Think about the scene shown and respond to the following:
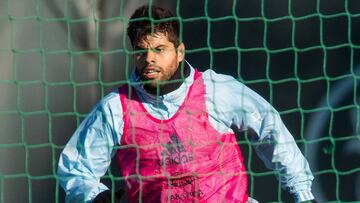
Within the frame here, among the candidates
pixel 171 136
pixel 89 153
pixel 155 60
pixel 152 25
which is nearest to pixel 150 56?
pixel 155 60

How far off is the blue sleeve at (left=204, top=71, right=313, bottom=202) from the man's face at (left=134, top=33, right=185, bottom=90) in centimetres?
20

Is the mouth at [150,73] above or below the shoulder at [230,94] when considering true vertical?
above

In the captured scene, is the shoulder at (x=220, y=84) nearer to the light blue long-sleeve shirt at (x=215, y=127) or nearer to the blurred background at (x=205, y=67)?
the light blue long-sleeve shirt at (x=215, y=127)

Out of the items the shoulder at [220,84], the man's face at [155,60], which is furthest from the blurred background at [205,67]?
the man's face at [155,60]

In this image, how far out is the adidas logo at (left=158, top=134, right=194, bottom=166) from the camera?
14.1 feet

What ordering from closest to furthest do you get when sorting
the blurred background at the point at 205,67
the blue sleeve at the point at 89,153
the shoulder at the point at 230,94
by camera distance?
the blue sleeve at the point at 89,153 < the shoulder at the point at 230,94 < the blurred background at the point at 205,67

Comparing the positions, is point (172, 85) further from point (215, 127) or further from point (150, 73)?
point (215, 127)

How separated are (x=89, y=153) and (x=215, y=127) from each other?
470 mm

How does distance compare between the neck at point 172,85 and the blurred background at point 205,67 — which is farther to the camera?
the blurred background at point 205,67

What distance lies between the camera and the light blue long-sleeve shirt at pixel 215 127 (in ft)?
14.0

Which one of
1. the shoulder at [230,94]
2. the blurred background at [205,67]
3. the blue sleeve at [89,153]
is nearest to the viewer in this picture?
the blue sleeve at [89,153]

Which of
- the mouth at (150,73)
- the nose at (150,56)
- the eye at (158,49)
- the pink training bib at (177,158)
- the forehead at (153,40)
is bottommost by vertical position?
the pink training bib at (177,158)

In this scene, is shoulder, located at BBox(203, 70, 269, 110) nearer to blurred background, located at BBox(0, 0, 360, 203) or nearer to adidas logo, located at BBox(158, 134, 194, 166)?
adidas logo, located at BBox(158, 134, 194, 166)

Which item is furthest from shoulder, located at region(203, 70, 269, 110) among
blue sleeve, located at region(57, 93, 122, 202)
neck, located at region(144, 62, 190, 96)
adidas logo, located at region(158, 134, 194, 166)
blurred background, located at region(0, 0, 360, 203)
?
blurred background, located at region(0, 0, 360, 203)
